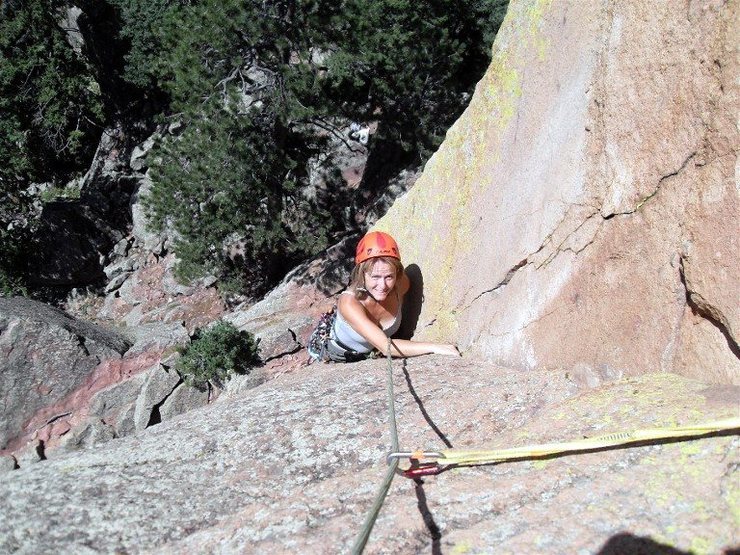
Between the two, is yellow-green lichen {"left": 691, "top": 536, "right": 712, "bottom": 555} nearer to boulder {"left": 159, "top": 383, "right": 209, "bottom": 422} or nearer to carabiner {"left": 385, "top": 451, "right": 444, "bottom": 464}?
carabiner {"left": 385, "top": 451, "right": 444, "bottom": 464}

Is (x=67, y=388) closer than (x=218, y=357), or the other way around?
(x=218, y=357)

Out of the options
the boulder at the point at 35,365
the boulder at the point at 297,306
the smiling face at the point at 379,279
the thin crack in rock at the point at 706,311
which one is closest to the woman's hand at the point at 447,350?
the smiling face at the point at 379,279

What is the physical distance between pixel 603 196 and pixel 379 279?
1.86 meters

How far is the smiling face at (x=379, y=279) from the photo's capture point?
4.33 m

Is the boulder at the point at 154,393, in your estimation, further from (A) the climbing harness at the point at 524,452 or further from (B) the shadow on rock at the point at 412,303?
(A) the climbing harness at the point at 524,452

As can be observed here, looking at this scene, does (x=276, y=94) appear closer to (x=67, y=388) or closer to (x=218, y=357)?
(x=218, y=357)

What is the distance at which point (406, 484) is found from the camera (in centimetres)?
225

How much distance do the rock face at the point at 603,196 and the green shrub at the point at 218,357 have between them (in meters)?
5.99

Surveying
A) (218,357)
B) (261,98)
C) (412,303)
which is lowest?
(218,357)

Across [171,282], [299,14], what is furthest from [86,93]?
[299,14]

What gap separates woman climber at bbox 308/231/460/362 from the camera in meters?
4.13

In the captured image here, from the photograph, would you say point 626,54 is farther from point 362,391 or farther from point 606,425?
point 362,391

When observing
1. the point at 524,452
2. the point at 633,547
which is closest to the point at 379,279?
the point at 524,452

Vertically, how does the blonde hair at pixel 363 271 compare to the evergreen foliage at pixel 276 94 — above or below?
below
